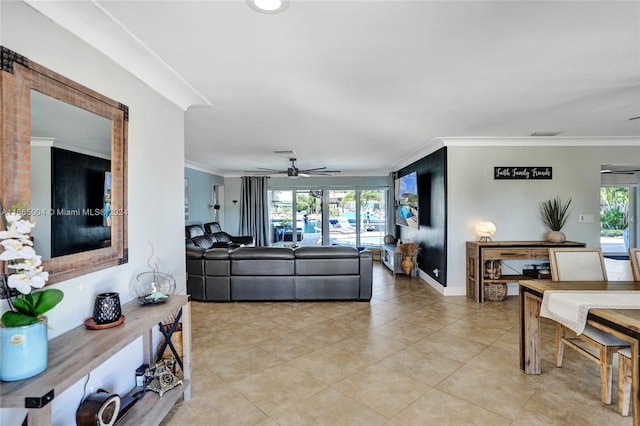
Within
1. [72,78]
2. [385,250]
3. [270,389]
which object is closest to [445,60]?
[72,78]

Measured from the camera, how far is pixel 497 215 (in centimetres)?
508

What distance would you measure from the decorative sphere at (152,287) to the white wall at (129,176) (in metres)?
0.06

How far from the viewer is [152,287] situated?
2.31 meters

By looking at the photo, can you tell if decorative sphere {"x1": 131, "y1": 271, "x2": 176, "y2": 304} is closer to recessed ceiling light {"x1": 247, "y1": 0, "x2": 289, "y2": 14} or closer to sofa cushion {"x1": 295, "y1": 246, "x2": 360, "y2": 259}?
recessed ceiling light {"x1": 247, "y1": 0, "x2": 289, "y2": 14}

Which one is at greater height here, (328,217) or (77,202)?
(77,202)

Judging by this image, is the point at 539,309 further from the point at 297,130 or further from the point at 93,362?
the point at 297,130

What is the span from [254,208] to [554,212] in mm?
7070

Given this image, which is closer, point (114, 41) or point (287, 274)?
point (114, 41)

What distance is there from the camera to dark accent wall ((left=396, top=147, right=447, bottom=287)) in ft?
16.8

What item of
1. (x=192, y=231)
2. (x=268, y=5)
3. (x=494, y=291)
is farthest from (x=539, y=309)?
(x=192, y=231)

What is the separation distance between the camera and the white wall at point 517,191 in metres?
5.05

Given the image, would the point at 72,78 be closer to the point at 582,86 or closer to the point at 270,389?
the point at 270,389

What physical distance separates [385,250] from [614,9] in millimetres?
6206

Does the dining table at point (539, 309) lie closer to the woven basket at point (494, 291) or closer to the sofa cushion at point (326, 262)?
the woven basket at point (494, 291)
